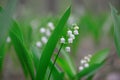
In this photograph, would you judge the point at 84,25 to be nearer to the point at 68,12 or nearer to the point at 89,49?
the point at 89,49

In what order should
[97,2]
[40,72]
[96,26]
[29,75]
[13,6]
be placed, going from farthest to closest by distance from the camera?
[97,2], [96,26], [29,75], [40,72], [13,6]

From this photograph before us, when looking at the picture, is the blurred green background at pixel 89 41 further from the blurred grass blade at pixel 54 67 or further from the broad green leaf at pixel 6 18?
the blurred grass blade at pixel 54 67

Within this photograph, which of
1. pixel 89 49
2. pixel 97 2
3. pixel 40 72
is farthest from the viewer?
pixel 97 2

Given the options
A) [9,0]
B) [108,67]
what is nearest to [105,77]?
[108,67]

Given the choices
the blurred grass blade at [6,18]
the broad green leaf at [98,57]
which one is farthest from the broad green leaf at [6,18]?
the broad green leaf at [98,57]

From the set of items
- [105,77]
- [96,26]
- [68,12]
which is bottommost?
[105,77]

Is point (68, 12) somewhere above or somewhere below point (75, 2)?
below

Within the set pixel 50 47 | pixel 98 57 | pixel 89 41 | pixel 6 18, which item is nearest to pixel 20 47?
pixel 50 47

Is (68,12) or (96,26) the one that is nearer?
(68,12)

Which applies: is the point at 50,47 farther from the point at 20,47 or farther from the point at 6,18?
the point at 6,18
